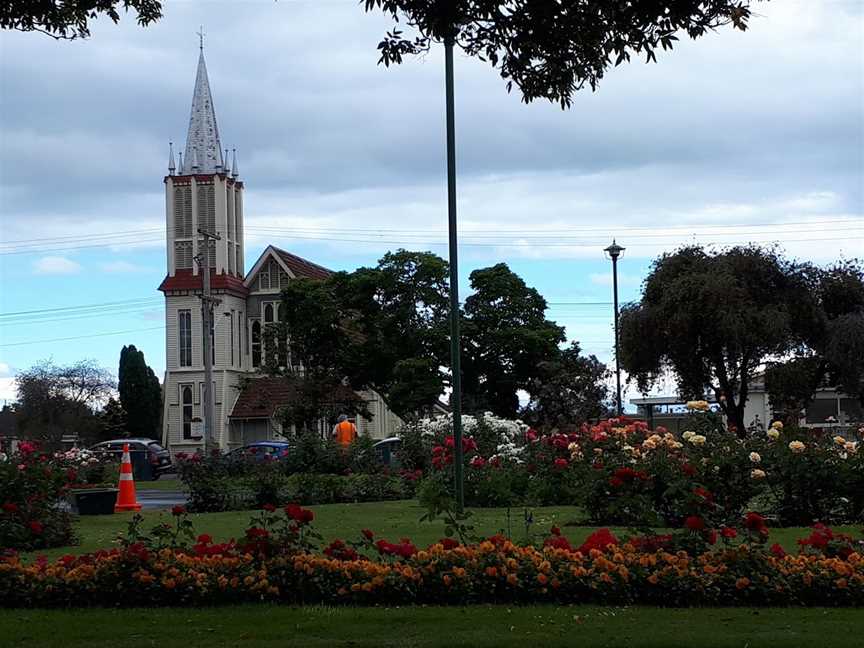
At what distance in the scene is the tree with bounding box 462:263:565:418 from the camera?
5738 cm

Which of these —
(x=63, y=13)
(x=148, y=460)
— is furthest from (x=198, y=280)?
(x=63, y=13)

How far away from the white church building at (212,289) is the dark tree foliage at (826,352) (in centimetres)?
3292

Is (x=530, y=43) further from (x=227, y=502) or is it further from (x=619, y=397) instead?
(x=619, y=397)

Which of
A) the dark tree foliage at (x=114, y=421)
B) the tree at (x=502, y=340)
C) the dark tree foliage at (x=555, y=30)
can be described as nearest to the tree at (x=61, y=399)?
the dark tree foliage at (x=114, y=421)

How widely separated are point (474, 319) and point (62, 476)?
4458cm

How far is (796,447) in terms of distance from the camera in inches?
584

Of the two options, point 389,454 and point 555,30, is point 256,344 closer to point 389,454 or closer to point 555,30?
point 389,454

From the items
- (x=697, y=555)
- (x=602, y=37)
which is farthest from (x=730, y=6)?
(x=697, y=555)

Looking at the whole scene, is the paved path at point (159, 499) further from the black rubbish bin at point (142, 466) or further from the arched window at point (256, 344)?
the arched window at point (256, 344)

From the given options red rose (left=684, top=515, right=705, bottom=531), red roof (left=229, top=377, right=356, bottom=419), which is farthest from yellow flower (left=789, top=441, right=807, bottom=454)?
red roof (left=229, top=377, right=356, bottom=419)

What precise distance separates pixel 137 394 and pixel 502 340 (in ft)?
85.4

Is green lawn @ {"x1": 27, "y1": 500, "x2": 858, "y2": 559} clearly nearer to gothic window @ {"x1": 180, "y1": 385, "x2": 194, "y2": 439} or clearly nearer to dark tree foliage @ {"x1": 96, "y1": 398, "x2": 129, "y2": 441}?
dark tree foliage @ {"x1": 96, "y1": 398, "x2": 129, "y2": 441}

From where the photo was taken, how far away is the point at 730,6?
352 inches

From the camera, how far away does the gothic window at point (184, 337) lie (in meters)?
74.5
